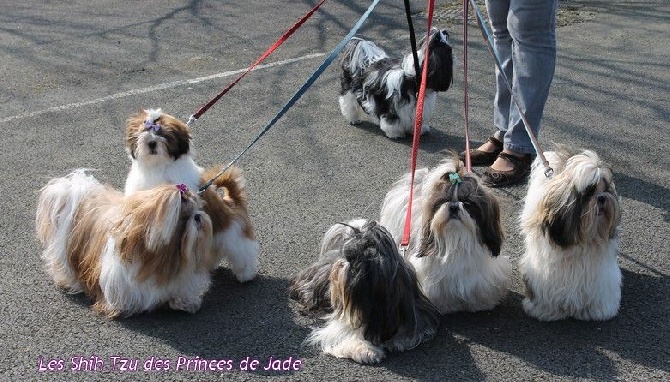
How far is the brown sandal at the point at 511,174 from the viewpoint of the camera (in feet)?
17.7

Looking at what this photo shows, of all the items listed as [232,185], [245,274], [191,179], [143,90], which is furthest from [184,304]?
[143,90]

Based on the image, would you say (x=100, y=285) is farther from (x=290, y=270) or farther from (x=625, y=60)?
(x=625, y=60)

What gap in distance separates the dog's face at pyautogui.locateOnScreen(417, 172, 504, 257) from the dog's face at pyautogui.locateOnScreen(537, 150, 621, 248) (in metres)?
0.24

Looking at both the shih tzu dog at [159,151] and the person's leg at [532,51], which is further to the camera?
the person's leg at [532,51]

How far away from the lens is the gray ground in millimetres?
3684

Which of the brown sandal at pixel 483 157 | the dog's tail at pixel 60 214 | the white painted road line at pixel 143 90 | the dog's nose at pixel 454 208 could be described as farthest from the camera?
the white painted road line at pixel 143 90

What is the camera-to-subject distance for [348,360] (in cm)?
360

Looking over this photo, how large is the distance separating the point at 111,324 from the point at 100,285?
19 centimetres

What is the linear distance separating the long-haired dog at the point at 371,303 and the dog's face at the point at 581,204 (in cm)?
66

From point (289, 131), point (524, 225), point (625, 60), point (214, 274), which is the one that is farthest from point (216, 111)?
point (625, 60)

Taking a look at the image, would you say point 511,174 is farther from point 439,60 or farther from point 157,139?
point 157,139

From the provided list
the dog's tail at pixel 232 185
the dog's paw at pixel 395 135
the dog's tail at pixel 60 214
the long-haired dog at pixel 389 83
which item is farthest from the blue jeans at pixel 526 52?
the dog's tail at pixel 60 214

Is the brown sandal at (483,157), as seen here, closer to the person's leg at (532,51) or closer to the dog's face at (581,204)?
the person's leg at (532,51)

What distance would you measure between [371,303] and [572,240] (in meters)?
0.91
